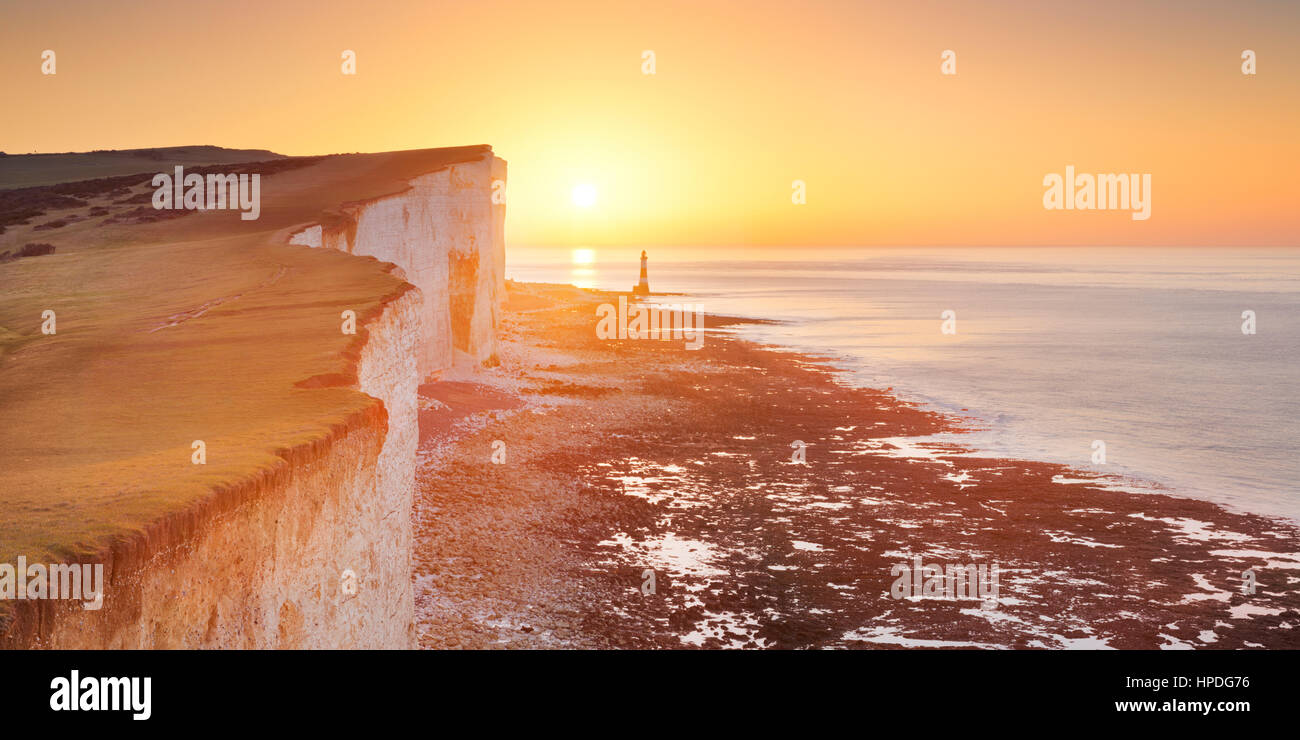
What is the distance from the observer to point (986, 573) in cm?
1580

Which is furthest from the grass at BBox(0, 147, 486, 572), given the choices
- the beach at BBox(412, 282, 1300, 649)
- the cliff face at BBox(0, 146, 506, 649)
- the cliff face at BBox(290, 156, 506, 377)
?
the beach at BBox(412, 282, 1300, 649)

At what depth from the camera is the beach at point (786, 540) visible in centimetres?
1346

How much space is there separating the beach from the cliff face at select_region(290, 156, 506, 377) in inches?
95.4

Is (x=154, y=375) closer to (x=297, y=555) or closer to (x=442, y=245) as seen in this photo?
(x=297, y=555)

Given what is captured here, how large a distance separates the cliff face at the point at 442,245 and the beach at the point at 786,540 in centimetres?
242

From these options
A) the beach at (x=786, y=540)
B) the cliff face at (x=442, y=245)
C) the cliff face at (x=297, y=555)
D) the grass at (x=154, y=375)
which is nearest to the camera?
the cliff face at (x=297, y=555)

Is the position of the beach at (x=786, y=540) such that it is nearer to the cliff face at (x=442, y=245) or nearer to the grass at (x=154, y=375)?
the cliff face at (x=442, y=245)

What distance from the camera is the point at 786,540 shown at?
17.3m

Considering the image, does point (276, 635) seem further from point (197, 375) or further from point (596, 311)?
point (596, 311)

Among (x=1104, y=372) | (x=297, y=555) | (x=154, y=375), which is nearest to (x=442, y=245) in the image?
(x=154, y=375)

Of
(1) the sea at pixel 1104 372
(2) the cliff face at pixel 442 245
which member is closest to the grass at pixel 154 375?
(2) the cliff face at pixel 442 245

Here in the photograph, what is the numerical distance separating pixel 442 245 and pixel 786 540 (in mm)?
16493
